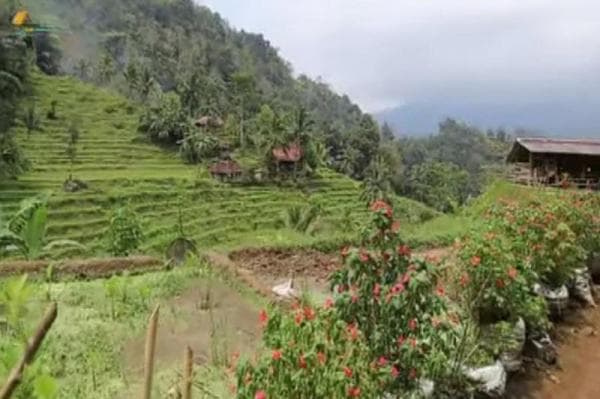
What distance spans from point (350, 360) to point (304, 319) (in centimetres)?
34

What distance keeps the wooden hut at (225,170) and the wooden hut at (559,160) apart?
70.2 feet

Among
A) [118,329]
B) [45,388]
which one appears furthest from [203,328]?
[45,388]

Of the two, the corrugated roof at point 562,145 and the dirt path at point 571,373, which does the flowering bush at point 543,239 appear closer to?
the dirt path at point 571,373

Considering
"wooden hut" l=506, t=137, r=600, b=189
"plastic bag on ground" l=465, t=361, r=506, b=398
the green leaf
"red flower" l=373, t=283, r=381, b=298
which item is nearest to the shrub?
"plastic bag on ground" l=465, t=361, r=506, b=398

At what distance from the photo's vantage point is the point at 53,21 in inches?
218

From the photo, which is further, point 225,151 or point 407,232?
point 225,151

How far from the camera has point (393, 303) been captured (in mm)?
4488

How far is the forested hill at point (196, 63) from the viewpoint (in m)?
57.1

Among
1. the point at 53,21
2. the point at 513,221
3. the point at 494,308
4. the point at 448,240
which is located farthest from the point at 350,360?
the point at 448,240

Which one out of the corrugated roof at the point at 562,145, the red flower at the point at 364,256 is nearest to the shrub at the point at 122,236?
the red flower at the point at 364,256

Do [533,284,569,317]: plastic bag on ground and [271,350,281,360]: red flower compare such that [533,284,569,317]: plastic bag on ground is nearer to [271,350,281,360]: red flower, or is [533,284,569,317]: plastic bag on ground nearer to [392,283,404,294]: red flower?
[392,283,404,294]: red flower

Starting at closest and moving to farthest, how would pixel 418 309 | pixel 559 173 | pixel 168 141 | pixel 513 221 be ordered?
pixel 418 309, pixel 513 221, pixel 559 173, pixel 168 141

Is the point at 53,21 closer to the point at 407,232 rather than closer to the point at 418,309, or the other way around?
the point at 418,309

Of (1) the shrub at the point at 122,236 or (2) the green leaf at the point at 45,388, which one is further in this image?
(1) the shrub at the point at 122,236
